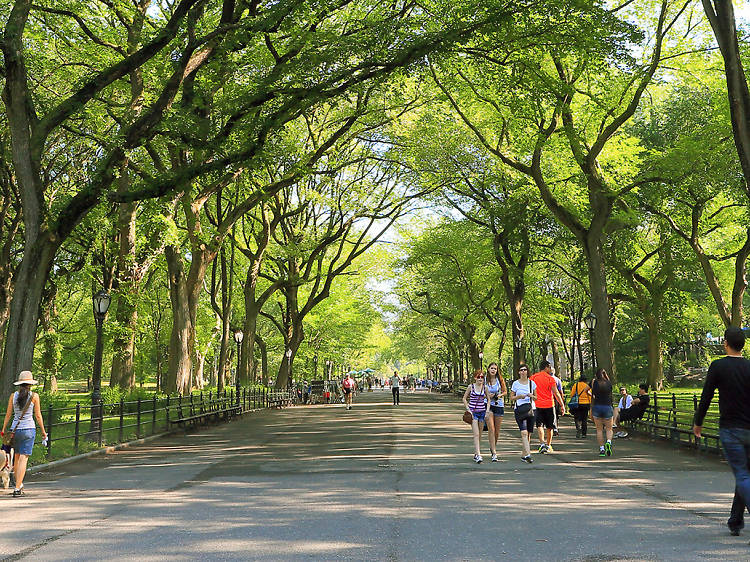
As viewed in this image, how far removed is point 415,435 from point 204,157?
934cm

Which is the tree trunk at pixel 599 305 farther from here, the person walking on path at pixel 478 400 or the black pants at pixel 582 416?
the person walking on path at pixel 478 400

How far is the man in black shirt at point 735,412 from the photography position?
23.4ft

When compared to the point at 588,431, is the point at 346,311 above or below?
above

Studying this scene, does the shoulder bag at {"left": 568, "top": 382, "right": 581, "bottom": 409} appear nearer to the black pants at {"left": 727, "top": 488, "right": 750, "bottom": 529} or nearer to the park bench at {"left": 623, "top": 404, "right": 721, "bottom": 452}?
the park bench at {"left": 623, "top": 404, "right": 721, "bottom": 452}

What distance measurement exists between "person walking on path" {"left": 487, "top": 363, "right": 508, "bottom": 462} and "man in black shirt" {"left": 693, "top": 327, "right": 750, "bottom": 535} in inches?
282

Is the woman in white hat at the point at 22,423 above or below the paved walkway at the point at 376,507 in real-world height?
above

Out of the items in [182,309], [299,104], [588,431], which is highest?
[299,104]

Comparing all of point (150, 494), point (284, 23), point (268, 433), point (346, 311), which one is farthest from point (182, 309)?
point (346, 311)

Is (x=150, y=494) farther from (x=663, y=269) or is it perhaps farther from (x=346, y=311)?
(x=346, y=311)

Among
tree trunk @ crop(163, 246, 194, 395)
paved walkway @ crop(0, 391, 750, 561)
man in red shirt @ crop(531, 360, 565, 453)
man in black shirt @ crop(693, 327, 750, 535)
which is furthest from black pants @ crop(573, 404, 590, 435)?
man in black shirt @ crop(693, 327, 750, 535)

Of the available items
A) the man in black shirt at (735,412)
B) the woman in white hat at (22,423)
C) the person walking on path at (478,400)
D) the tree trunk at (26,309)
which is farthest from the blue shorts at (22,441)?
the man in black shirt at (735,412)

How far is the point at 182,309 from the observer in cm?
2553

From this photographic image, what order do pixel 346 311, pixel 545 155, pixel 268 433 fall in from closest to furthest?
pixel 268 433 → pixel 545 155 → pixel 346 311

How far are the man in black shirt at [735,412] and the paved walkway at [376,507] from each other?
18.2 inches
